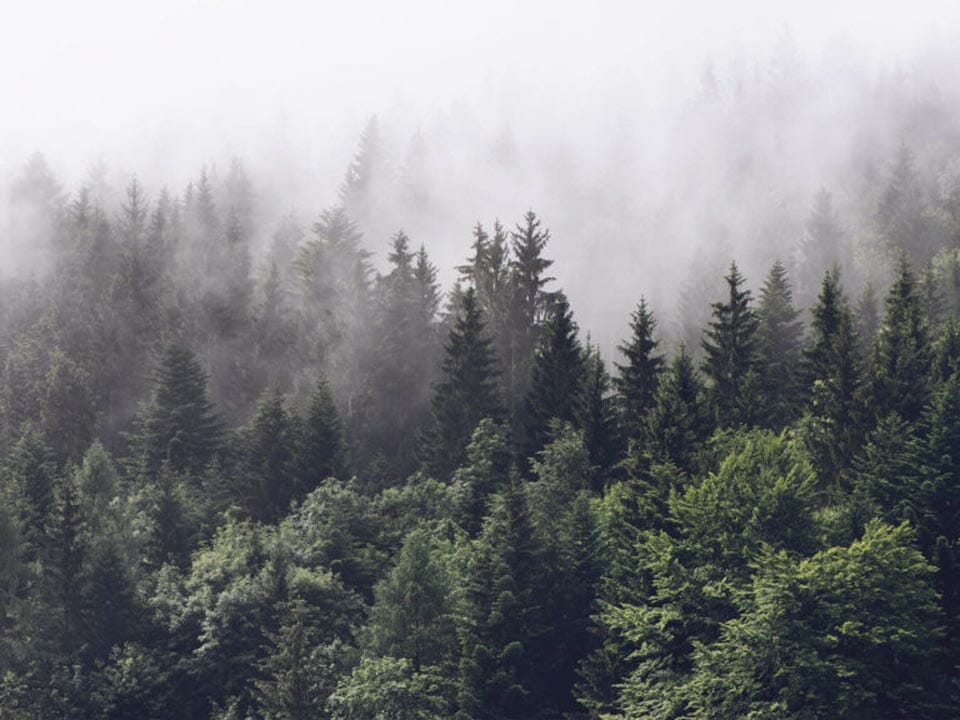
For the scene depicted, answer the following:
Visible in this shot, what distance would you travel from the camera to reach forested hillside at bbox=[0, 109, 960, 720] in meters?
53.9

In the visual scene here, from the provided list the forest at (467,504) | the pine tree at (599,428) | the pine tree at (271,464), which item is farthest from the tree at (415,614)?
the pine tree at (271,464)

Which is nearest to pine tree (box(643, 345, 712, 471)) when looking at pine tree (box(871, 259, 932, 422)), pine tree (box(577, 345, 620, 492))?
pine tree (box(577, 345, 620, 492))

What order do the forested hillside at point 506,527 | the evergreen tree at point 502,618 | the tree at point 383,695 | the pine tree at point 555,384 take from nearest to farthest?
the forested hillside at point 506,527 < the tree at point 383,695 < the evergreen tree at point 502,618 < the pine tree at point 555,384

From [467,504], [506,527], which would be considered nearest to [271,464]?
[467,504]

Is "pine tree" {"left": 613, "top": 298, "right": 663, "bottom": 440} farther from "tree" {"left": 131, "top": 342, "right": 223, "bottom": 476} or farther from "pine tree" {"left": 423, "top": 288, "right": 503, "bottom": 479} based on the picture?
"tree" {"left": 131, "top": 342, "right": 223, "bottom": 476}

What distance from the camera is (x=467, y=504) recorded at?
7212 centimetres

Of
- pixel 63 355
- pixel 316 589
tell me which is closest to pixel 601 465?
pixel 316 589

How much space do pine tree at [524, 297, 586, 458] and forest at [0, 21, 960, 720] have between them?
0.23m

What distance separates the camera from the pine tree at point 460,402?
80.5 metres

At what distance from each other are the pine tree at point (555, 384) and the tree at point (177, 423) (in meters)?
23.9

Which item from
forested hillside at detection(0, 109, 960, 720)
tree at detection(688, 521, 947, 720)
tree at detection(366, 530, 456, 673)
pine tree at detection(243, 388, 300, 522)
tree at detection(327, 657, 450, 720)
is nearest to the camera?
tree at detection(688, 521, 947, 720)

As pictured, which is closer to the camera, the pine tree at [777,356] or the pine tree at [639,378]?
the pine tree at [777,356]

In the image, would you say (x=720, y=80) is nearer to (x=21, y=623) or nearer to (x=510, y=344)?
(x=510, y=344)

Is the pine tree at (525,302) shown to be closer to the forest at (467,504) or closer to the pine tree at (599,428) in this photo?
the forest at (467,504)
